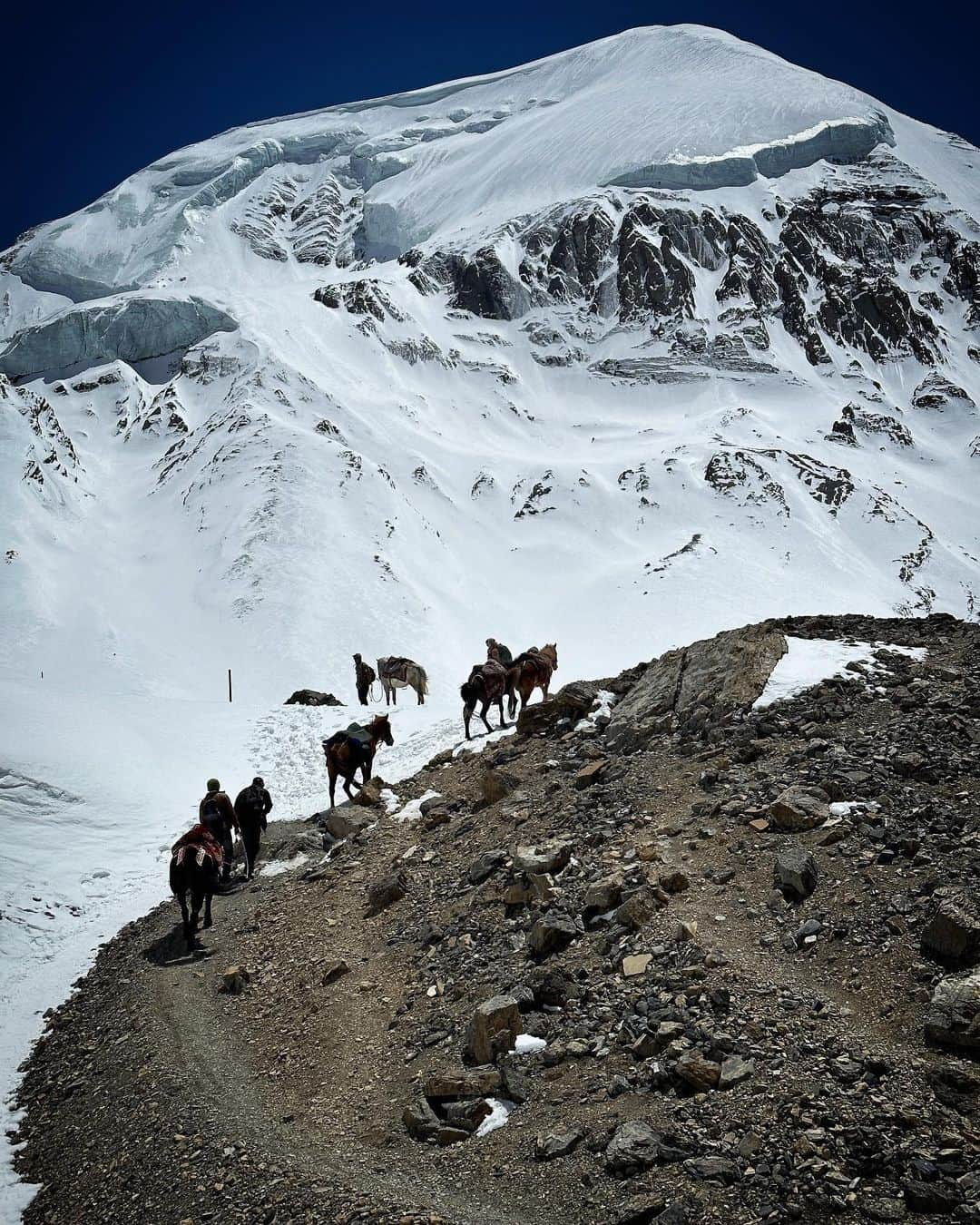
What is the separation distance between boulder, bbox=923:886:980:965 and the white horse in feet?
71.7

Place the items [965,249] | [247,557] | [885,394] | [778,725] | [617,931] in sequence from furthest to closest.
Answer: [965,249] < [885,394] < [247,557] < [778,725] < [617,931]

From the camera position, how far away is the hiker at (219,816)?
1446 centimetres

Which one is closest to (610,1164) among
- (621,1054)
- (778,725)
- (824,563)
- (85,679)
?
(621,1054)

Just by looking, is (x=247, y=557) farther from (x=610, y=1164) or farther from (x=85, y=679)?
(x=610, y=1164)

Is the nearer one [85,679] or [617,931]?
[617,931]

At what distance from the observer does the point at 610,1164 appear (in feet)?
18.1

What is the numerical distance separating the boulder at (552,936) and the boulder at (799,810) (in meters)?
2.58

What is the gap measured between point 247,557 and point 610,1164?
5205cm

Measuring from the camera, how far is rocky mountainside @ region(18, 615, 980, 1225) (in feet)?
17.8

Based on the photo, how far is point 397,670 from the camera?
28469 millimetres

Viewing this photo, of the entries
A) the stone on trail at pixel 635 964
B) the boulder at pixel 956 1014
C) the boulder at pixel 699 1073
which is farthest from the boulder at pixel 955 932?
the stone on trail at pixel 635 964

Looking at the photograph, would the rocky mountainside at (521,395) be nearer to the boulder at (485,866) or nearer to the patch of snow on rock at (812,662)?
the boulder at (485,866)

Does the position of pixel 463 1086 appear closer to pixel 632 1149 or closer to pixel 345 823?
pixel 632 1149

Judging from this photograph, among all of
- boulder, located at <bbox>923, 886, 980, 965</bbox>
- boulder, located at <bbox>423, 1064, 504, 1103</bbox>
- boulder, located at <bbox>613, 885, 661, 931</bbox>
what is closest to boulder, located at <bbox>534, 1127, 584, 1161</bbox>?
boulder, located at <bbox>423, 1064, 504, 1103</bbox>
